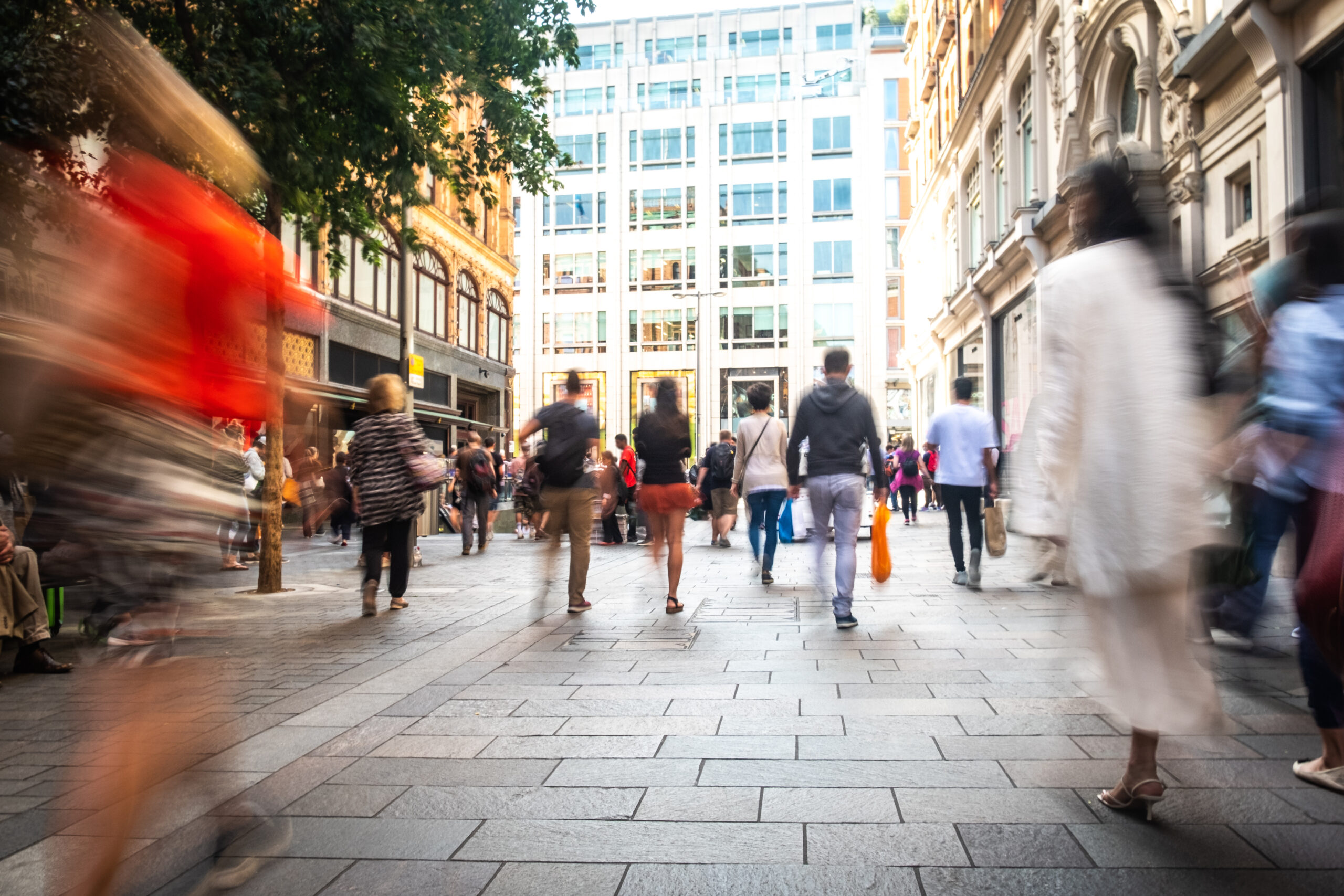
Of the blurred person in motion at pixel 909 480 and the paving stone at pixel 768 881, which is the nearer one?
the paving stone at pixel 768 881

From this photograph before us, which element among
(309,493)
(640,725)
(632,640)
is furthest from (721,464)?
(640,725)

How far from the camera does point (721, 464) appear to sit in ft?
53.0

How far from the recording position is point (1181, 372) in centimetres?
313

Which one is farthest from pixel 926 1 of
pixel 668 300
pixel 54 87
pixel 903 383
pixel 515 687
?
pixel 515 687

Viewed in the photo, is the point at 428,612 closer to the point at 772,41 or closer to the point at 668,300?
the point at 668,300

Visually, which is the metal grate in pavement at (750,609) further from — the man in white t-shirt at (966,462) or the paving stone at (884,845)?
the paving stone at (884,845)

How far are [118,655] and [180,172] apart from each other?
130 cm

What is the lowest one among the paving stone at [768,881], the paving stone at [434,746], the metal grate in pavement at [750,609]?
the paving stone at [768,881]

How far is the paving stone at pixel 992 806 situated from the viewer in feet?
10.7

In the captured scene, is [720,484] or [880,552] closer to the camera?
[880,552]

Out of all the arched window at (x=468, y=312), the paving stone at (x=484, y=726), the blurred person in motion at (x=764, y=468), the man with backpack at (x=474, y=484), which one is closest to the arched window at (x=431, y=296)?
the arched window at (x=468, y=312)

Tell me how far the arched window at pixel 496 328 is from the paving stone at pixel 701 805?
34.6 meters

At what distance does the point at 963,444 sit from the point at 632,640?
4013mm

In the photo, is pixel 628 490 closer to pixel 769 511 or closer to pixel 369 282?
pixel 769 511
